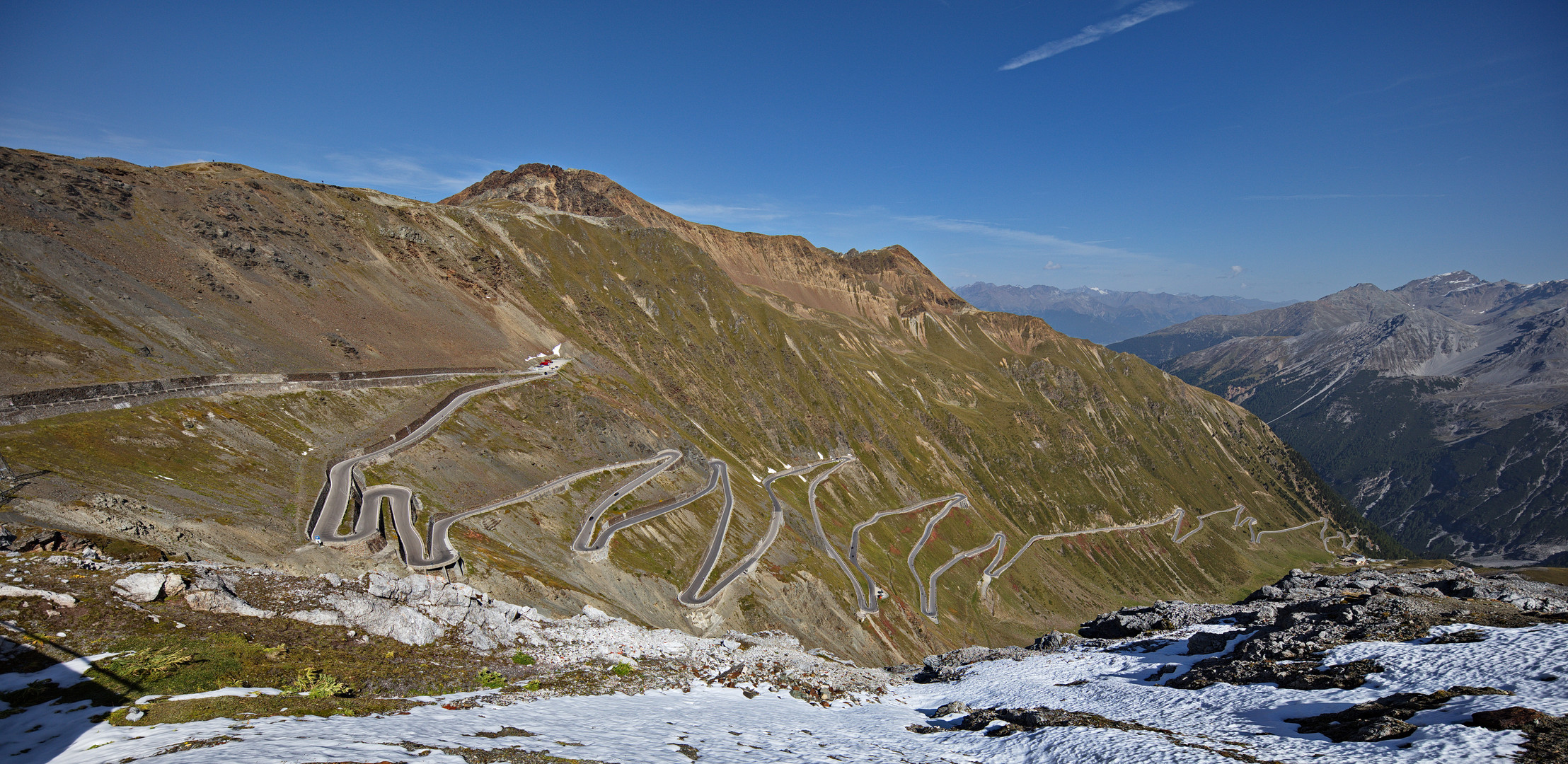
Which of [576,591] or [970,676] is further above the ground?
[576,591]

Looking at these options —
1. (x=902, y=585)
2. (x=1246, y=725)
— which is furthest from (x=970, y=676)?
(x=902, y=585)

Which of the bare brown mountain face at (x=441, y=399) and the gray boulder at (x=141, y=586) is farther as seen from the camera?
the bare brown mountain face at (x=441, y=399)

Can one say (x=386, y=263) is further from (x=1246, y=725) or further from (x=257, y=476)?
(x=1246, y=725)

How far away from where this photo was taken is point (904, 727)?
33656 mm

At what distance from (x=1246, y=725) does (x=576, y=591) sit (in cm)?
4445

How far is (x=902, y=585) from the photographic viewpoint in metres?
123

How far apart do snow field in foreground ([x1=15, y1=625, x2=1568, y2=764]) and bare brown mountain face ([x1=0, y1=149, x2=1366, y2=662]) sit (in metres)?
21.0

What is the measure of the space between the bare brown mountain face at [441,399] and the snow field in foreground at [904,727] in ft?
69.0

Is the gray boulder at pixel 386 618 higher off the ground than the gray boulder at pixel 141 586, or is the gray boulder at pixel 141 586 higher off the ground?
the gray boulder at pixel 141 586

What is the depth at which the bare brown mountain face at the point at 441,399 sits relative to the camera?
4472 cm

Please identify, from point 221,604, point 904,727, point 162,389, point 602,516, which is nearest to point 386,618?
point 221,604

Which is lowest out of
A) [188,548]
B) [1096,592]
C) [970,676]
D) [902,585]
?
[1096,592]

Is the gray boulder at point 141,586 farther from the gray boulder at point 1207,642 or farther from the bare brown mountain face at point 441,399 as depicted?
the gray boulder at point 1207,642

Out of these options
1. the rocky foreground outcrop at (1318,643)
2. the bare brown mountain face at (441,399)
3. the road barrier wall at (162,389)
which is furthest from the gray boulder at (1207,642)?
the road barrier wall at (162,389)
